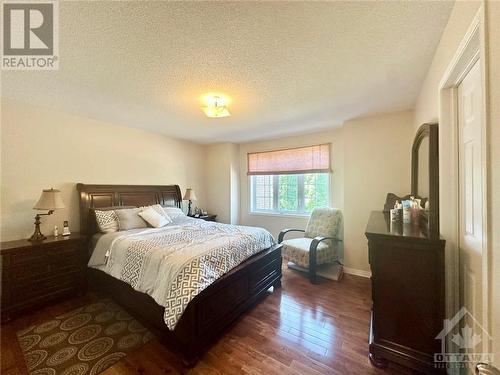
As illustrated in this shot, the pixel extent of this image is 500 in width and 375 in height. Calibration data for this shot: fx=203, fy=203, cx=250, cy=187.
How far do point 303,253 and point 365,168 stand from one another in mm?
1603

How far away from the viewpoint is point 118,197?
3.30 m

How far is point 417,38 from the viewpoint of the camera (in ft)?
4.80

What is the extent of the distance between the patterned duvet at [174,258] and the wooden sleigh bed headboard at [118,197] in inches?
22.6

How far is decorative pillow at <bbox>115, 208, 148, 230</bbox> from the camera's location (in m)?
2.82

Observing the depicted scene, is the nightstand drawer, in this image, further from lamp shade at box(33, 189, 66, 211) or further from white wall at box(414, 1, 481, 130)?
white wall at box(414, 1, 481, 130)

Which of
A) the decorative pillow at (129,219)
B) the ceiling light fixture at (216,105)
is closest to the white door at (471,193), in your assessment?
the ceiling light fixture at (216,105)

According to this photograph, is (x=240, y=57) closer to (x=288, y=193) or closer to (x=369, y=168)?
(x=369, y=168)

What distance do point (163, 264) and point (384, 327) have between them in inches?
71.3

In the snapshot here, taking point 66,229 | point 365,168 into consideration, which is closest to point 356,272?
point 365,168

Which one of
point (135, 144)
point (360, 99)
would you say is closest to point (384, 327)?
point (360, 99)

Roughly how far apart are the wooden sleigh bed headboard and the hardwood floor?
1.05 metres

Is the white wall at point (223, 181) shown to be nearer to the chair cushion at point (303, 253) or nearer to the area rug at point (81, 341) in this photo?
the chair cushion at point (303, 253)

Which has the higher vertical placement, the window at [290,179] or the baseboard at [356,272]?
the window at [290,179]

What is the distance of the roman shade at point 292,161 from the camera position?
3.81m
